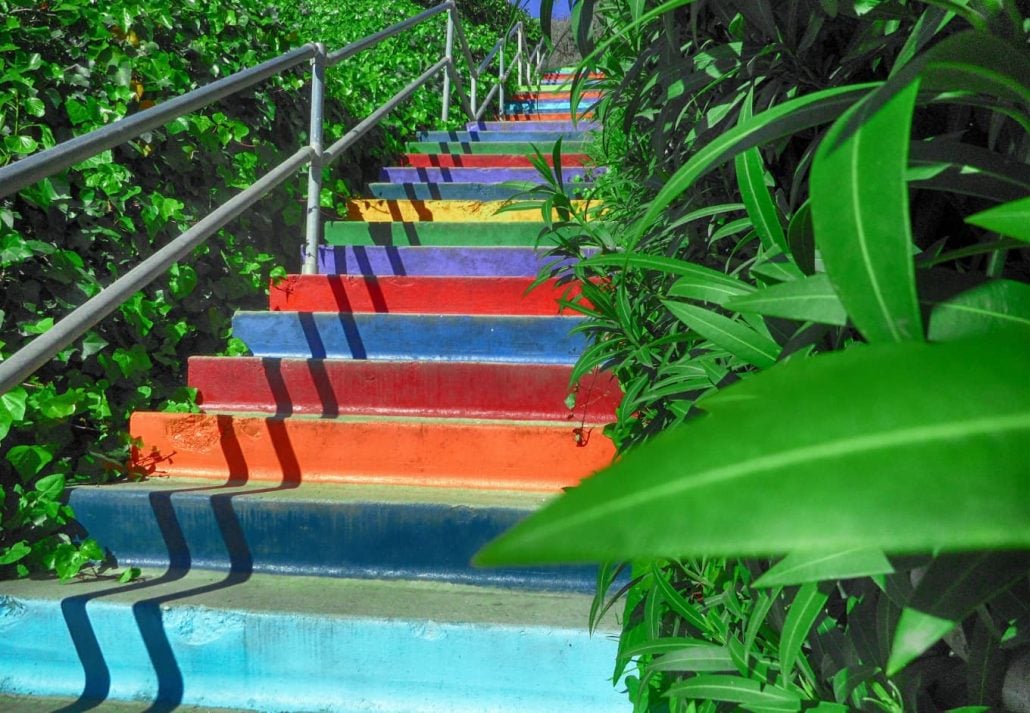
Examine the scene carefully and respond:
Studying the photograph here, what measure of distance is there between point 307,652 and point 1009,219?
1.64 meters

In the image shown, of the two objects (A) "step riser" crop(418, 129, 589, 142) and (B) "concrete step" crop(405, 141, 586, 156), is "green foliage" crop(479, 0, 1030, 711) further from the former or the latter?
(A) "step riser" crop(418, 129, 589, 142)

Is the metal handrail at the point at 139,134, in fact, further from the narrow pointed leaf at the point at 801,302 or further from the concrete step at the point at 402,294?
the narrow pointed leaf at the point at 801,302

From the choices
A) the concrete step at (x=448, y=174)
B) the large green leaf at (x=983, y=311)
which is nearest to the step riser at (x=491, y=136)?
the concrete step at (x=448, y=174)

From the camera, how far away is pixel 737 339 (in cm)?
64

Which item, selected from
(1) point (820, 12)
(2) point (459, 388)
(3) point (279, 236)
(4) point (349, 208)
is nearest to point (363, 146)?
(4) point (349, 208)

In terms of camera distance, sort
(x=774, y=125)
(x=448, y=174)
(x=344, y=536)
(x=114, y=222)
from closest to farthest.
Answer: (x=774, y=125) → (x=344, y=536) → (x=114, y=222) → (x=448, y=174)

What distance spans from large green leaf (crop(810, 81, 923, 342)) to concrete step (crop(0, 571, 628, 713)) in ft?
4.71

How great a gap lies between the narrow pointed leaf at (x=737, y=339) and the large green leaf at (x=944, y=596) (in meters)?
0.27

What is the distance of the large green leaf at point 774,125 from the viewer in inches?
18.3

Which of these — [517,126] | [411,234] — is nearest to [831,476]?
[411,234]

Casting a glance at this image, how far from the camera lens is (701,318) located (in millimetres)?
663

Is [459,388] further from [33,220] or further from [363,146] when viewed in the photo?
[363,146]

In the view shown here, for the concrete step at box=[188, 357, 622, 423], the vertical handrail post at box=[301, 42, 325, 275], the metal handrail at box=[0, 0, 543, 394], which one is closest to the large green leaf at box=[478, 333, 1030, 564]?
the metal handrail at box=[0, 0, 543, 394]

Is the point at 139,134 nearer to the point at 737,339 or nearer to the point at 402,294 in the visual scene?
the point at 402,294
